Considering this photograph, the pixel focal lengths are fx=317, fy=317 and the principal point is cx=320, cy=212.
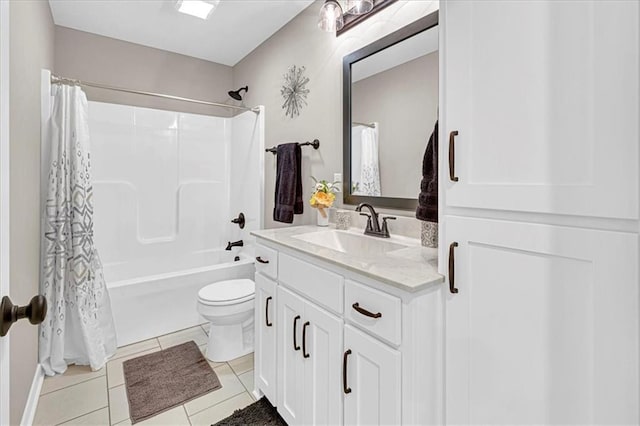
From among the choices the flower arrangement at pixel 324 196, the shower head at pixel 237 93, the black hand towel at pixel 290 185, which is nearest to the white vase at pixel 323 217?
the flower arrangement at pixel 324 196

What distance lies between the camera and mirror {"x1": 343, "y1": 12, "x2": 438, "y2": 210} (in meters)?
1.56

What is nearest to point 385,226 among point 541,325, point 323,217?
point 323,217

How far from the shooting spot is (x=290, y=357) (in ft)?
4.82

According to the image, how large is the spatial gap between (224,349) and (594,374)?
6.63ft

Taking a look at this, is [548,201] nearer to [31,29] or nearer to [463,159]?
[463,159]

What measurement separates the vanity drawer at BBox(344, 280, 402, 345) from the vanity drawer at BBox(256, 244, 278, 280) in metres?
0.53

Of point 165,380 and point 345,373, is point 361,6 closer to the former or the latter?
point 345,373

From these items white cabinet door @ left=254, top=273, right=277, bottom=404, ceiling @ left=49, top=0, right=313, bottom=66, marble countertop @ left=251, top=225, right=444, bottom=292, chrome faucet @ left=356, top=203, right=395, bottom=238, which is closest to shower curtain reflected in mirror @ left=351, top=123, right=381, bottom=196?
chrome faucet @ left=356, top=203, right=395, bottom=238

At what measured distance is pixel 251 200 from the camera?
Result: 9.93 feet

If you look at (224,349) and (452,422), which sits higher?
(452,422)

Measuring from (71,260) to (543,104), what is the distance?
266 cm

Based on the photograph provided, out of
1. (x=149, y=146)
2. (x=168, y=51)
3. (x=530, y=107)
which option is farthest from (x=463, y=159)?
(x=168, y=51)

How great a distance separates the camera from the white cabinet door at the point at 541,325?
2.29 ft

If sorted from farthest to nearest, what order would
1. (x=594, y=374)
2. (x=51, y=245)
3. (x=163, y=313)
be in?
(x=163, y=313)
(x=51, y=245)
(x=594, y=374)
